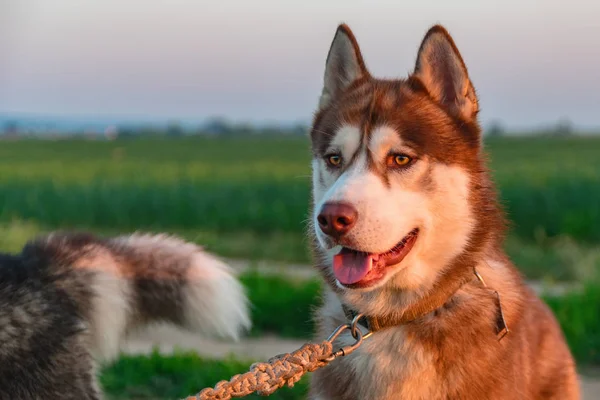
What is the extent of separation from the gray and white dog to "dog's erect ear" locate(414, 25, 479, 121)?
1.65 m

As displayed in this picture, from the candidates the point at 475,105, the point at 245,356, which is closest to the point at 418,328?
the point at 475,105

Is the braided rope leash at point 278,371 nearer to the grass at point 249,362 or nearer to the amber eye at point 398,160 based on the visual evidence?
the amber eye at point 398,160

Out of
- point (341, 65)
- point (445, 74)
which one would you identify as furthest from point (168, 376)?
point (445, 74)

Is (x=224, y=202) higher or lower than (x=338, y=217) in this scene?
lower

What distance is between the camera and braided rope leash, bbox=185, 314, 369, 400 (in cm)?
244

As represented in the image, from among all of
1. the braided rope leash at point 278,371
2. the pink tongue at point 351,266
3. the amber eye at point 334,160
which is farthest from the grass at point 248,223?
the amber eye at point 334,160

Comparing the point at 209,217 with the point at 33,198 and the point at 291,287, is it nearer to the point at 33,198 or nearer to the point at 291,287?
the point at 33,198

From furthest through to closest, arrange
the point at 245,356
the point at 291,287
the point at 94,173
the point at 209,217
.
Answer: the point at 94,173 → the point at 209,217 → the point at 291,287 → the point at 245,356

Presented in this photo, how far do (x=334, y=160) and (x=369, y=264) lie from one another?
0.50 meters

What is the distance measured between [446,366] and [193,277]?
1634 millimetres

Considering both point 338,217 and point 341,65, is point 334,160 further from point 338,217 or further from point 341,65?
point 341,65

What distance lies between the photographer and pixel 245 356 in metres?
5.38

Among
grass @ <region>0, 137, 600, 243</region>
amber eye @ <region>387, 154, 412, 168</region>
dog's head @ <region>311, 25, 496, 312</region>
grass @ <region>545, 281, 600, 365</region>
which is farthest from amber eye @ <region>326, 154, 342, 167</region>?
grass @ <region>0, 137, 600, 243</region>

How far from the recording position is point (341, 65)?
331 centimetres
